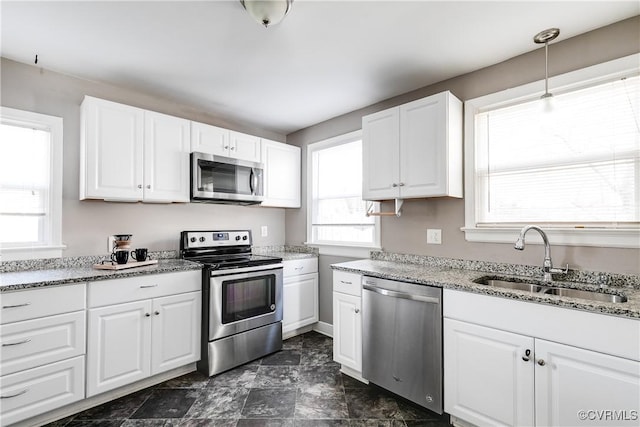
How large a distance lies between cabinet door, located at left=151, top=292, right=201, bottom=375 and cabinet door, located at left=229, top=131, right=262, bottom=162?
1454 mm

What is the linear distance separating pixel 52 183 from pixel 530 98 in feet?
11.8

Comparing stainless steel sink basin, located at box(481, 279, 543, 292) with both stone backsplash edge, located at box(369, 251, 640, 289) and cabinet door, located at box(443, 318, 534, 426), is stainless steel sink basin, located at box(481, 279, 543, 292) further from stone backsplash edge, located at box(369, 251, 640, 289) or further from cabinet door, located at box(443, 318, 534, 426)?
cabinet door, located at box(443, 318, 534, 426)

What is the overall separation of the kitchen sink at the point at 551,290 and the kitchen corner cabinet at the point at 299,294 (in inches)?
71.8

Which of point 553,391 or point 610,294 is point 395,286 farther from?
point 610,294

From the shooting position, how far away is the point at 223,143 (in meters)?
3.05

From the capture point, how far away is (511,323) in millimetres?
1622

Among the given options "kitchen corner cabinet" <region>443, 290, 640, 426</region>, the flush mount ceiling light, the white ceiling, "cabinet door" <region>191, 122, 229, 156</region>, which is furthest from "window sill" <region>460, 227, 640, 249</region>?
"cabinet door" <region>191, 122, 229, 156</region>

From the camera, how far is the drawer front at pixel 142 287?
2.05 metres

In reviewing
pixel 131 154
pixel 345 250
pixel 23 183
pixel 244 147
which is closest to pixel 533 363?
pixel 345 250

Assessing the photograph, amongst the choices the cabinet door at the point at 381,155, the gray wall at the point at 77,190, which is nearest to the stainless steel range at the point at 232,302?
the gray wall at the point at 77,190

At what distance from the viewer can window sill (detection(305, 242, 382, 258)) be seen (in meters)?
3.11

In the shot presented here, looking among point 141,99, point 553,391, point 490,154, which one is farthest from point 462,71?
point 141,99

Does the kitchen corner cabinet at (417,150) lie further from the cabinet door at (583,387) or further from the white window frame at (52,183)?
the white window frame at (52,183)

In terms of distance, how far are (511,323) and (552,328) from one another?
18cm
